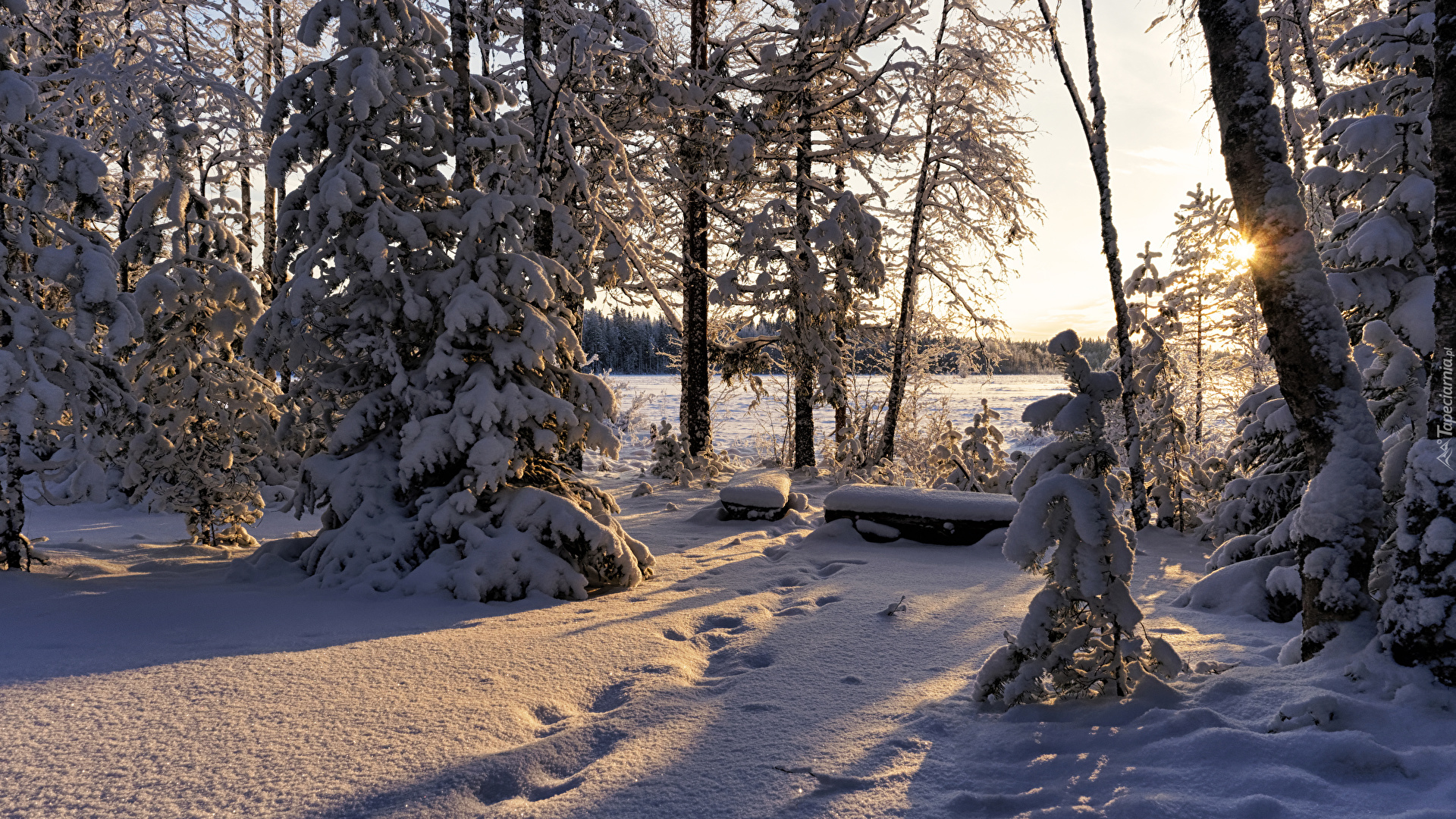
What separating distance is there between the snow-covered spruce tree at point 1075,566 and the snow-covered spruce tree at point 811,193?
10.1 m

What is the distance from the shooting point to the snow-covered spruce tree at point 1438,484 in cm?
309

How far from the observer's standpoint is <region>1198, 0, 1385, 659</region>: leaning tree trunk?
3.53 meters

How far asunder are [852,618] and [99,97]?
34.8 feet

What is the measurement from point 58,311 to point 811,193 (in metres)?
11.3

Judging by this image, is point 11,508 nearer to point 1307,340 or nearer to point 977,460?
point 1307,340

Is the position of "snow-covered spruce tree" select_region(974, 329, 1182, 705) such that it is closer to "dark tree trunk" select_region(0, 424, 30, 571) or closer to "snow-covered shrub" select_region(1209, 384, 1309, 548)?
"snow-covered shrub" select_region(1209, 384, 1309, 548)

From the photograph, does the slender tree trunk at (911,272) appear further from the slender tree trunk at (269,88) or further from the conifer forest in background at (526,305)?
the slender tree trunk at (269,88)

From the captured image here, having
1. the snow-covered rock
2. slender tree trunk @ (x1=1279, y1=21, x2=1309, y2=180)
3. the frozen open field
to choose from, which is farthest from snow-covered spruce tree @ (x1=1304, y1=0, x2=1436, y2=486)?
the frozen open field

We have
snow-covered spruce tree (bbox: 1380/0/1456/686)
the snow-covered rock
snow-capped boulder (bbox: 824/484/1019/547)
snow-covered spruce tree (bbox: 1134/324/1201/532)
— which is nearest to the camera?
snow-covered spruce tree (bbox: 1380/0/1456/686)

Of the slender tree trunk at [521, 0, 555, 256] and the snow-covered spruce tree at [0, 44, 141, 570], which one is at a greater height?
the slender tree trunk at [521, 0, 555, 256]

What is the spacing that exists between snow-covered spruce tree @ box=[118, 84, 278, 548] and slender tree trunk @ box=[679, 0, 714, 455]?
696 cm

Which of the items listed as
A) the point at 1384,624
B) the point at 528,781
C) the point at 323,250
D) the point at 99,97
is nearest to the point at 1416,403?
the point at 1384,624

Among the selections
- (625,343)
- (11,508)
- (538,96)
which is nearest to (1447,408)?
(538,96)

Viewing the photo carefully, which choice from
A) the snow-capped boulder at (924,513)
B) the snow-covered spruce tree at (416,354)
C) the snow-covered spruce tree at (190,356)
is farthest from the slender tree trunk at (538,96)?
the snow-capped boulder at (924,513)
